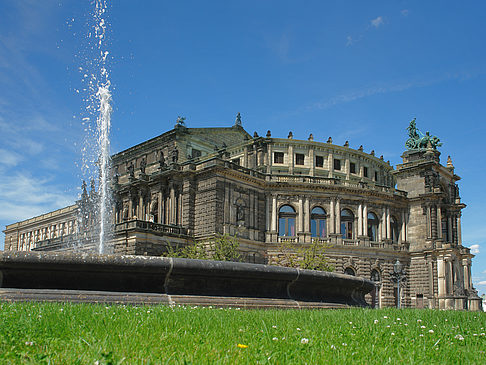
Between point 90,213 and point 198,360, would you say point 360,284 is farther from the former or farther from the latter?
point 90,213

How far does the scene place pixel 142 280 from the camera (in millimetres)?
9539

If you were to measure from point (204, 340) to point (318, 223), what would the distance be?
158 ft

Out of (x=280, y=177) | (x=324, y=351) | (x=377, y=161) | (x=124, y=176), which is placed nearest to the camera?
(x=324, y=351)

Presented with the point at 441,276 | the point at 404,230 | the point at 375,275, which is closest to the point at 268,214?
the point at 375,275

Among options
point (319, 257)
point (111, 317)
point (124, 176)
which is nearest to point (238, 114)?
point (124, 176)

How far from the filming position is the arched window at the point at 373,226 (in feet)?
182

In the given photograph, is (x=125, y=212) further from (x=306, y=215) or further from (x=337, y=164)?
(x=337, y=164)

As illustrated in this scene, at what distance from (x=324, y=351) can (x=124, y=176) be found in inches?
2340

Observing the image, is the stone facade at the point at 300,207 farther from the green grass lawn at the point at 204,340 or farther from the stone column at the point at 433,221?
the green grass lawn at the point at 204,340

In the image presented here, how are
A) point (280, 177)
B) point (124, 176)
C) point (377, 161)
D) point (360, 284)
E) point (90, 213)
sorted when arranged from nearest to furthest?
point (360, 284)
point (280, 177)
point (90, 213)
point (124, 176)
point (377, 161)

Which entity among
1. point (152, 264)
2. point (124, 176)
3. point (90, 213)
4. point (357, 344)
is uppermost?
point (124, 176)

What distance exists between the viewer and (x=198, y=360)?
14.3ft

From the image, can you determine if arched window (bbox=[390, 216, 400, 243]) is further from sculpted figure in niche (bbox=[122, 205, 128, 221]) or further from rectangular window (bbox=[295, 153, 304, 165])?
sculpted figure in niche (bbox=[122, 205, 128, 221])

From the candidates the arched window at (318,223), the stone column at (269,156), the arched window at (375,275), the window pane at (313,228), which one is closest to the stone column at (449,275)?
the arched window at (375,275)
